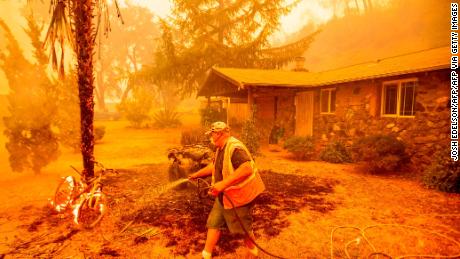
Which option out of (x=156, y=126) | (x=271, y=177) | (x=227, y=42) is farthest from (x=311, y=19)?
(x=271, y=177)

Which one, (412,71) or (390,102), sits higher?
(412,71)

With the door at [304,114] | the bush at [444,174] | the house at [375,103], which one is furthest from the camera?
the door at [304,114]

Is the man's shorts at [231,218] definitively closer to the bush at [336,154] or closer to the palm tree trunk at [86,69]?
the palm tree trunk at [86,69]

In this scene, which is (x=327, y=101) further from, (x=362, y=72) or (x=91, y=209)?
(x=91, y=209)

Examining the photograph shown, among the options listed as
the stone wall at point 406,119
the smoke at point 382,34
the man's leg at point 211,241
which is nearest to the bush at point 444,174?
the stone wall at point 406,119

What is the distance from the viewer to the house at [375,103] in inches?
321

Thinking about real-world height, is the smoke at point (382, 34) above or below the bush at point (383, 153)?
above

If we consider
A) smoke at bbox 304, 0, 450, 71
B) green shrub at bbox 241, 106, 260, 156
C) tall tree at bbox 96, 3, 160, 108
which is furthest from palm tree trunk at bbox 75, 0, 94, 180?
tall tree at bbox 96, 3, 160, 108

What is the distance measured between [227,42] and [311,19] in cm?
4741

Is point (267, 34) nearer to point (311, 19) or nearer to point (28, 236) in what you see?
point (28, 236)

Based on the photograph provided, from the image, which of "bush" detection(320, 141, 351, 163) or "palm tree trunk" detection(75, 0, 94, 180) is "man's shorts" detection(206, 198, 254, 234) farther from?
"bush" detection(320, 141, 351, 163)

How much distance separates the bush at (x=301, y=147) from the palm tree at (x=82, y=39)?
8.37m

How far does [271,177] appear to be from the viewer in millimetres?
8320

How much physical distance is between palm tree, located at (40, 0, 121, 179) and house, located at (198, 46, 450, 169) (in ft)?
24.0
